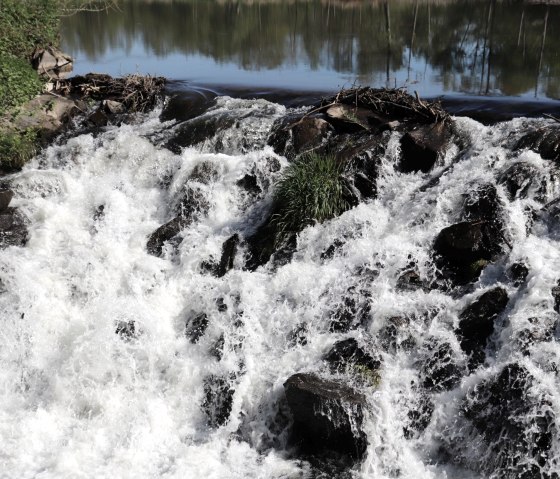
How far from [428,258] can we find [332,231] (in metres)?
1.80

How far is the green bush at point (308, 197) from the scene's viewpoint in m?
10.8

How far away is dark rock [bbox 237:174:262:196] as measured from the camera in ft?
40.0

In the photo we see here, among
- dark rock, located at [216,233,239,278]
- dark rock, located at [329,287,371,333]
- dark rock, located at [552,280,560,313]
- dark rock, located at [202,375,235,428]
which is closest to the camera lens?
dark rock, located at [552,280,560,313]

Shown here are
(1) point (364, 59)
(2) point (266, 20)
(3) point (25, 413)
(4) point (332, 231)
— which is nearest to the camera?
(3) point (25, 413)

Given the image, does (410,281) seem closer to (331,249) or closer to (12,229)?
(331,249)

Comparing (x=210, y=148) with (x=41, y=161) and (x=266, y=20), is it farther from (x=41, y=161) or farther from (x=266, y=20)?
(x=266, y=20)

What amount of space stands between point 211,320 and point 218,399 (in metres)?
1.47

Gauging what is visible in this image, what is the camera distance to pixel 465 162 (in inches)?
443

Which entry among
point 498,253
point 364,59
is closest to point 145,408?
point 498,253

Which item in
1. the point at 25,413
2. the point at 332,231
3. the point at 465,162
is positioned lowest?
the point at 25,413

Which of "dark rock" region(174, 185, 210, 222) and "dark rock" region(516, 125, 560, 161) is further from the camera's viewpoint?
"dark rock" region(174, 185, 210, 222)

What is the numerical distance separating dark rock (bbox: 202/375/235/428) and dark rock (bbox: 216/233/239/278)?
2.37 metres

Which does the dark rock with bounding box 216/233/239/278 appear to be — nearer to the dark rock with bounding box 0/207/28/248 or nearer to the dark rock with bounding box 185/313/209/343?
the dark rock with bounding box 185/313/209/343

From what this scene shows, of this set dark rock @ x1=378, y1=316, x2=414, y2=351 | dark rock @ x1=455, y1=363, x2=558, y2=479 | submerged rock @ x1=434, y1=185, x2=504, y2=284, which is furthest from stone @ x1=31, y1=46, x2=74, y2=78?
dark rock @ x1=455, y1=363, x2=558, y2=479
